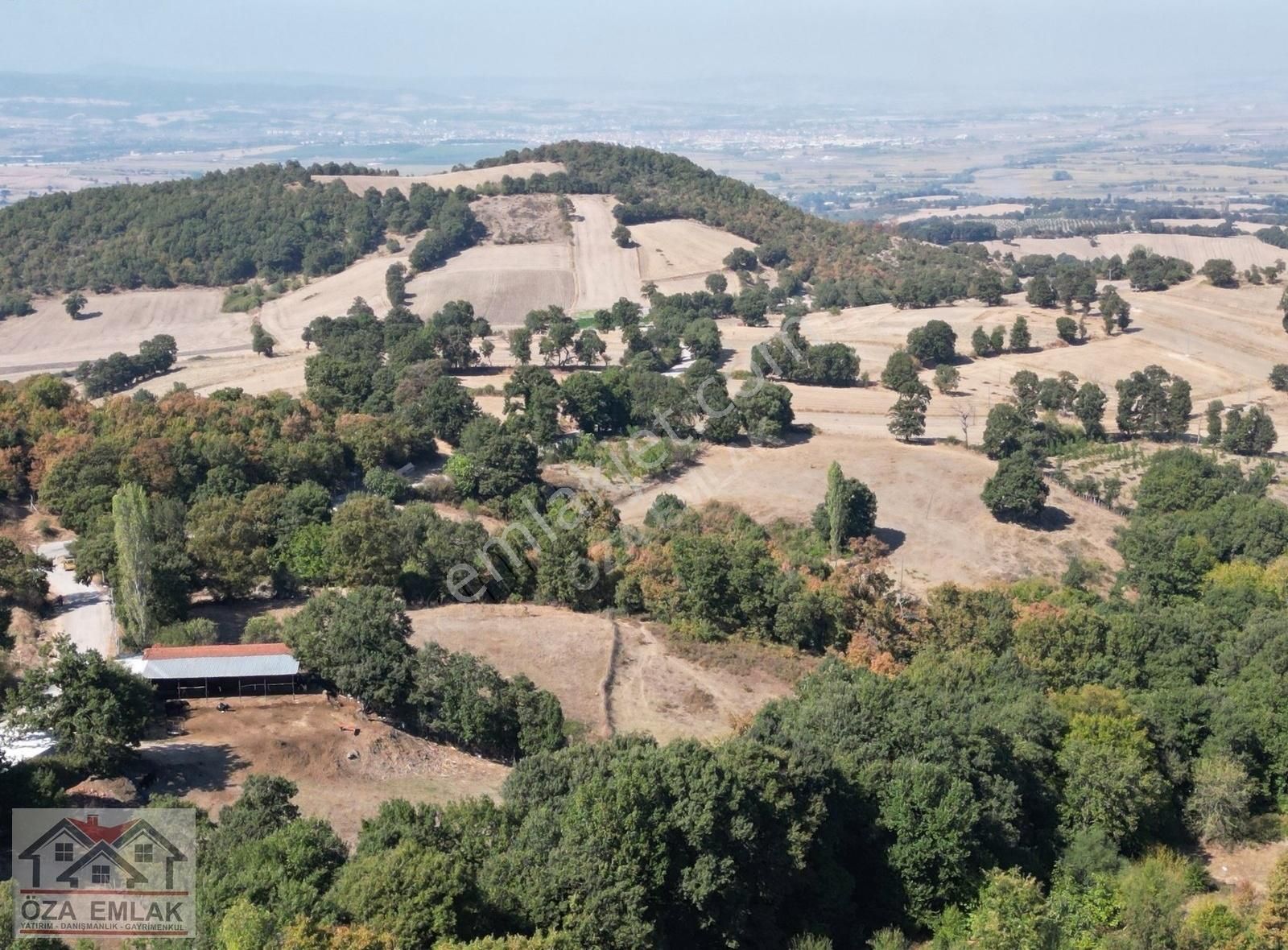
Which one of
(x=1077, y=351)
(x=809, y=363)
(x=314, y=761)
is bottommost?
(x=314, y=761)

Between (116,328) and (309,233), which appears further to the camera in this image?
(309,233)

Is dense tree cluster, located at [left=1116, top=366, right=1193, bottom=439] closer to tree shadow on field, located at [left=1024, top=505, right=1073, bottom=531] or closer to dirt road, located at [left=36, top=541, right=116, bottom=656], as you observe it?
tree shadow on field, located at [left=1024, top=505, right=1073, bottom=531]

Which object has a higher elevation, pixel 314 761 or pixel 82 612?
pixel 314 761

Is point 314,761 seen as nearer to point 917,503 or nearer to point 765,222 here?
point 917,503

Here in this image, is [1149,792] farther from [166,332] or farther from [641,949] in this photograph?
[166,332]

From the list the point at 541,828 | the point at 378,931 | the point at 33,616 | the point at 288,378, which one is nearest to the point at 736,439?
the point at 288,378

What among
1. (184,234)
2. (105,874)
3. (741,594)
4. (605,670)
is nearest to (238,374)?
(184,234)

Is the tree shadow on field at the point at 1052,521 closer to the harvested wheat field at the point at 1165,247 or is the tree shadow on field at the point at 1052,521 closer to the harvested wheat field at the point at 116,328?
the harvested wheat field at the point at 116,328
